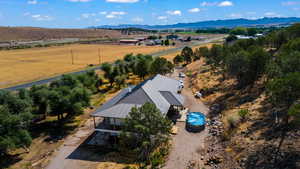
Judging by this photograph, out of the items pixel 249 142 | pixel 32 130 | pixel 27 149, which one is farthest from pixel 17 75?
pixel 249 142

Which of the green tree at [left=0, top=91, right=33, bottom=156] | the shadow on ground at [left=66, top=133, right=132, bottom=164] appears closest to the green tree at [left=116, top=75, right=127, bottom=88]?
the green tree at [left=0, top=91, right=33, bottom=156]

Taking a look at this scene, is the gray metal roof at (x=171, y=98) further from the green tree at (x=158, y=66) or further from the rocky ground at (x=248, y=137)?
the green tree at (x=158, y=66)

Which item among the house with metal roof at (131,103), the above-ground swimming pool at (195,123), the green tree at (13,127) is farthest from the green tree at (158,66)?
the green tree at (13,127)

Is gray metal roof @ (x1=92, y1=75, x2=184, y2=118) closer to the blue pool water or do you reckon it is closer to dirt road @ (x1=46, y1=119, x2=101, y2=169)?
the blue pool water

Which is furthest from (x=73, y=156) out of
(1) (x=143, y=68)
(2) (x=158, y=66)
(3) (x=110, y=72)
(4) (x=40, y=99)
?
(1) (x=143, y=68)

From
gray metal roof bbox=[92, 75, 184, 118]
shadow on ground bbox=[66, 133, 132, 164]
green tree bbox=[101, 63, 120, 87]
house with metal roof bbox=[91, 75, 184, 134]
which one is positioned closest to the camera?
shadow on ground bbox=[66, 133, 132, 164]

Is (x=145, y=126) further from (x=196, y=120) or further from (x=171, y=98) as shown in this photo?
(x=171, y=98)

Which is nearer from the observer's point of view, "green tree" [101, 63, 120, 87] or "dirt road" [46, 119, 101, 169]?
"dirt road" [46, 119, 101, 169]

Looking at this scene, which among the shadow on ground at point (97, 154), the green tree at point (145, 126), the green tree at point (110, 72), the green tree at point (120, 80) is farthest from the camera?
the green tree at point (110, 72)
